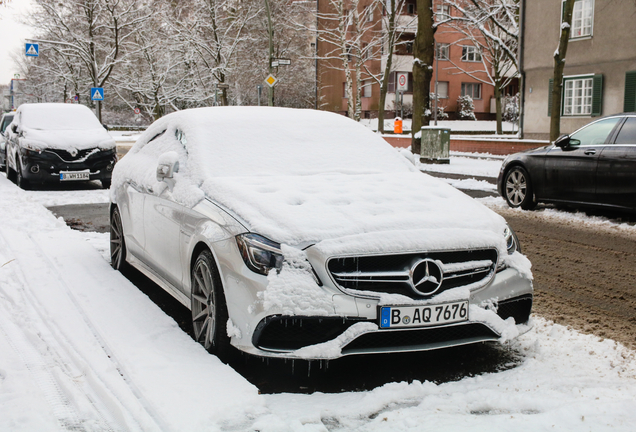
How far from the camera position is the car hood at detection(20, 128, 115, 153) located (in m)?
13.9

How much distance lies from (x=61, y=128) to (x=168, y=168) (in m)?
10.8

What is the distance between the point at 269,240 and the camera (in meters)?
3.76

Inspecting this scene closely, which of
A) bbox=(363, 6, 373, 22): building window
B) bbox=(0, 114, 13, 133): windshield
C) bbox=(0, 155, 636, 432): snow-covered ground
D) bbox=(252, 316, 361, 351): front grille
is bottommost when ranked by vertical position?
bbox=(0, 155, 636, 432): snow-covered ground

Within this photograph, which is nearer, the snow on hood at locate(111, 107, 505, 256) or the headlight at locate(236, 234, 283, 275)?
the headlight at locate(236, 234, 283, 275)

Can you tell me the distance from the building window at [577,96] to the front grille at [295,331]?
82.5ft

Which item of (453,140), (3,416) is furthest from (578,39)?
(3,416)

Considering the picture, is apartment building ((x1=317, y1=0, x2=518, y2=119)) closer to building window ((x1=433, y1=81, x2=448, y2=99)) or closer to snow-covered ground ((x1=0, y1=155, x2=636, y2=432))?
building window ((x1=433, y1=81, x2=448, y2=99))

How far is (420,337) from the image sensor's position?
3.80 meters

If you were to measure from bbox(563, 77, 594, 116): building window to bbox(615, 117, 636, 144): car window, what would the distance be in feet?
58.0

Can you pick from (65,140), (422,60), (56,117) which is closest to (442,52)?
(422,60)

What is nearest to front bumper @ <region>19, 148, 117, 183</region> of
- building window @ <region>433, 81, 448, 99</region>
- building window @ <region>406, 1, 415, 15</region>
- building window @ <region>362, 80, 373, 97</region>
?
building window @ <region>362, 80, 373, 97</region>

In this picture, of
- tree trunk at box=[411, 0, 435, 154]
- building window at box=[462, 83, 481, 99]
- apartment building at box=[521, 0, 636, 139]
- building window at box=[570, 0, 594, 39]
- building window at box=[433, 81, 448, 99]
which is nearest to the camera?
tree trunk at box=[411, 0, 435, 154]

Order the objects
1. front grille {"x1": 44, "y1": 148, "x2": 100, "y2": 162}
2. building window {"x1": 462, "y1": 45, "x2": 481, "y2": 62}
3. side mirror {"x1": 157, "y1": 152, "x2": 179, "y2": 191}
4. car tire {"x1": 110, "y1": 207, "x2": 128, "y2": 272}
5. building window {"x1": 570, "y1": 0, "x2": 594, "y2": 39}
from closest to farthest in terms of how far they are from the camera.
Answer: side mirror {"x1": 157, "y1": 152, "x2": 179, "y2": 191} → car tire {"x1": 110, "y1": 207, "x2": 128, "y2": 272} → front grille {"x1": 44, "y1": 148, "x2": 100, "y2": 162} → building window {"x1": 570, "y1": 0, "x2": 594, "y2": 39} → building window {"x1": 462, "y1": 45, "x2": 481, "y2": 62}

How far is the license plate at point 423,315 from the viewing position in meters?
3.65
